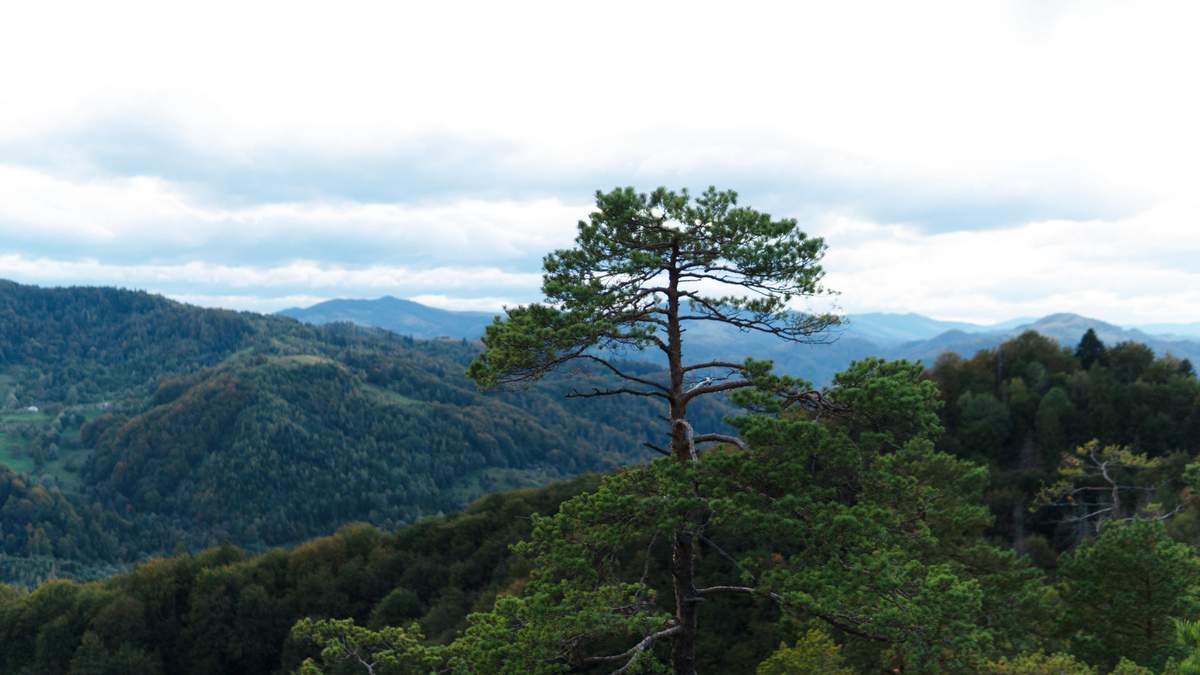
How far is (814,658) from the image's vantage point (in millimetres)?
22844

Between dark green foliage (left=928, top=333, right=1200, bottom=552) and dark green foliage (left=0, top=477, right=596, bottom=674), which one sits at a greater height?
dark green foliage (left=928, top=333, right=1200, bottom=552)

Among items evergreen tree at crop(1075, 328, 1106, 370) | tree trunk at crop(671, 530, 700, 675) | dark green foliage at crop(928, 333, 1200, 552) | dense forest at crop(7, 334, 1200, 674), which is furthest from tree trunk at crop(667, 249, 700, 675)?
evergreen tree at crop(1075, 328, 1106, 370)

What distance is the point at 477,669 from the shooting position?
488 inches

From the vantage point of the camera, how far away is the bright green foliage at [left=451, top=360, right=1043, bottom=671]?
36.1 feet

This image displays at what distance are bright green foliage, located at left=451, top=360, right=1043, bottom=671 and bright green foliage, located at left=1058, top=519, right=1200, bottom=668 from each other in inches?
598

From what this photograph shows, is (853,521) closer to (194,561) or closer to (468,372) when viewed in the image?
(468,372)

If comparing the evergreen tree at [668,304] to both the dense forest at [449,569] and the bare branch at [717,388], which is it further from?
the dense forest at [449,569]

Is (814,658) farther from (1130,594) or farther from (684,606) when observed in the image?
(684,606)

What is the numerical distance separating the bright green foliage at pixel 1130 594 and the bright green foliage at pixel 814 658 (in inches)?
344

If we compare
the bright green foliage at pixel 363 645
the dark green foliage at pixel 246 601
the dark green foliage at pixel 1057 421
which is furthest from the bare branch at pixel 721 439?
the dark green foliage at pixel 1057 421

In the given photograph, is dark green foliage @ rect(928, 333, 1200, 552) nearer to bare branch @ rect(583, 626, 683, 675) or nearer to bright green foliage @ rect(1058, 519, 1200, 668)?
bright green foliage @ rect(1058, 519, 1200, 668)

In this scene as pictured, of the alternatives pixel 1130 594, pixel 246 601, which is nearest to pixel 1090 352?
pixel 1130 594

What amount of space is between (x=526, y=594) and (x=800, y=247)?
8999mm

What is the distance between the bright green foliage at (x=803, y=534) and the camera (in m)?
11.0
